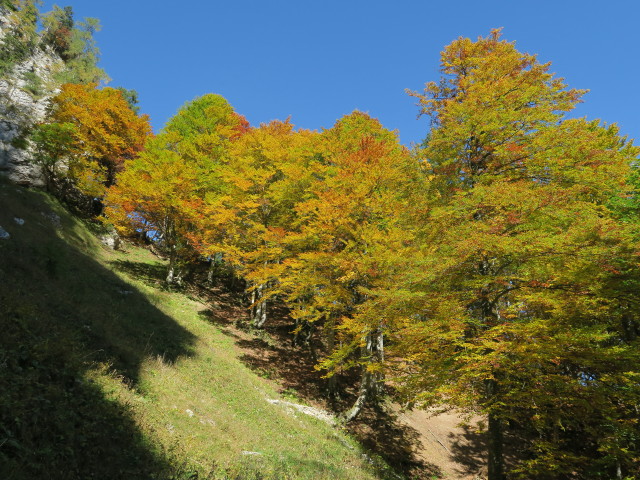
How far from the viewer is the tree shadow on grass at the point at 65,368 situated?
154 inches

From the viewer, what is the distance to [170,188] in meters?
18.1

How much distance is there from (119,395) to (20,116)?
2679cm

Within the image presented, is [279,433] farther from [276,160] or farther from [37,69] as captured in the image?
[37,69]

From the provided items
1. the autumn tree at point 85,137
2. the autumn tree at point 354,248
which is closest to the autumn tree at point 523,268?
the autumn tree at point 354,248

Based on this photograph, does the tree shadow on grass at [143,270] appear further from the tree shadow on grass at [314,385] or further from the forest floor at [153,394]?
the tree shadow on grass at [314,385]

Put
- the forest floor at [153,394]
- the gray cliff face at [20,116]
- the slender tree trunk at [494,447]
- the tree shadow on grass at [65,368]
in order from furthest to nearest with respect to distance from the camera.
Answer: the gray cliff face at [20,116] < the slender tree trunk at [494,447] < the forest floor at [153,394] < the tree shadow on grass at [65,368]

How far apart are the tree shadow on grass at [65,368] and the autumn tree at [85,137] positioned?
42.2 feet

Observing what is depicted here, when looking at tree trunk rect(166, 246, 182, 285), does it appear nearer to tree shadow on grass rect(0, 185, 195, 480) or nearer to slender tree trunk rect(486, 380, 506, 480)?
tree shadow on grass rect(0, 185, 195, 480)

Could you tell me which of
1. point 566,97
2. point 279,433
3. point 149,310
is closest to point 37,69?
point 149,310

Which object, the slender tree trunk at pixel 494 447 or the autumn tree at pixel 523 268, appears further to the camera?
the slender tree trunk at pixel 494 447

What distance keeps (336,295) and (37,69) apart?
4303 cm

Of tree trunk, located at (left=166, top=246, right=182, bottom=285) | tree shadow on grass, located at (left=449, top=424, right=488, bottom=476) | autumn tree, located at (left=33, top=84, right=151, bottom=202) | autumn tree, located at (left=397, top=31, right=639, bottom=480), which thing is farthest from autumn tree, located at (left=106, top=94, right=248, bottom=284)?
tree shadow on grass, located at (left=449, top=424, right=488, bottom=476)

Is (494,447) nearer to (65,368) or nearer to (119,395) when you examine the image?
(119,395)

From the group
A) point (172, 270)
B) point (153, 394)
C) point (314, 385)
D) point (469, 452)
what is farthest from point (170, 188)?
point (469, 452)
